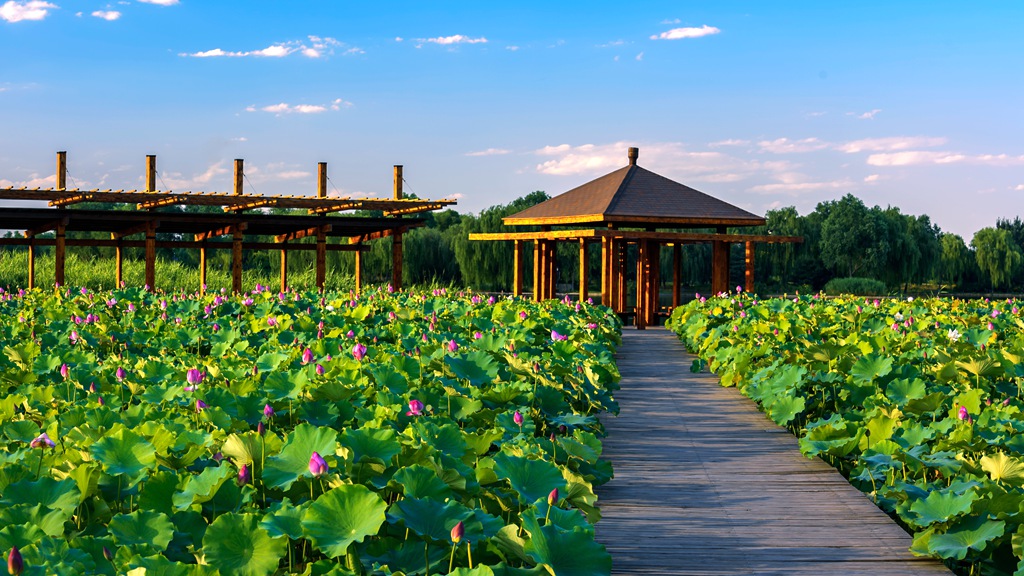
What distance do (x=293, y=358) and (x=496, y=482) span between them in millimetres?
2902

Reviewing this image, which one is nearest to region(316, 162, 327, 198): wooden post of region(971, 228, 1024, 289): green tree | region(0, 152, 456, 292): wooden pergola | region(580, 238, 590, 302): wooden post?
region(0, 152, 456, 292): wooden pergola

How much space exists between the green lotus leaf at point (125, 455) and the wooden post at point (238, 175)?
764 inches

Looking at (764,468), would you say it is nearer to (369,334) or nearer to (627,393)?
(627,393)

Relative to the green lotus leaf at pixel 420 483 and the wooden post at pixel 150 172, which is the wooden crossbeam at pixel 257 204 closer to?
the wooden post at pixel 150 172

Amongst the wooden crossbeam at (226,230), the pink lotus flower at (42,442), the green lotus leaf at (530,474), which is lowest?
the green lotus leaf at (530,474)

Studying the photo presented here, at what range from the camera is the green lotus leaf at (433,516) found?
295cm

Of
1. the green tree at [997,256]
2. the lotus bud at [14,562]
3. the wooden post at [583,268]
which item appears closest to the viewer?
the lotus bud at [14,562]

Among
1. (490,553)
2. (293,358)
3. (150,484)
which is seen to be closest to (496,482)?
(490,553)

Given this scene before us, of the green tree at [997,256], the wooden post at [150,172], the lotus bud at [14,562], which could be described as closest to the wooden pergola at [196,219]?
the wooden post at [150,172]

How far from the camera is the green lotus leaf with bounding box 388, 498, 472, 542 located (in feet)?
9.68

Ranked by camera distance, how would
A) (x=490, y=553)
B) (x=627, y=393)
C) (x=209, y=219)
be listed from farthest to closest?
(x=209, y=219)
(x=627, y=393)
(x=490, y=553)

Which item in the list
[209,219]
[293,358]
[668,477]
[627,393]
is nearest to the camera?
[668,477]

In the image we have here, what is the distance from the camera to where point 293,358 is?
6336 millimetres

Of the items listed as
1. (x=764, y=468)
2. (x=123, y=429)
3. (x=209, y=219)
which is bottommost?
(x=764, y=468)
